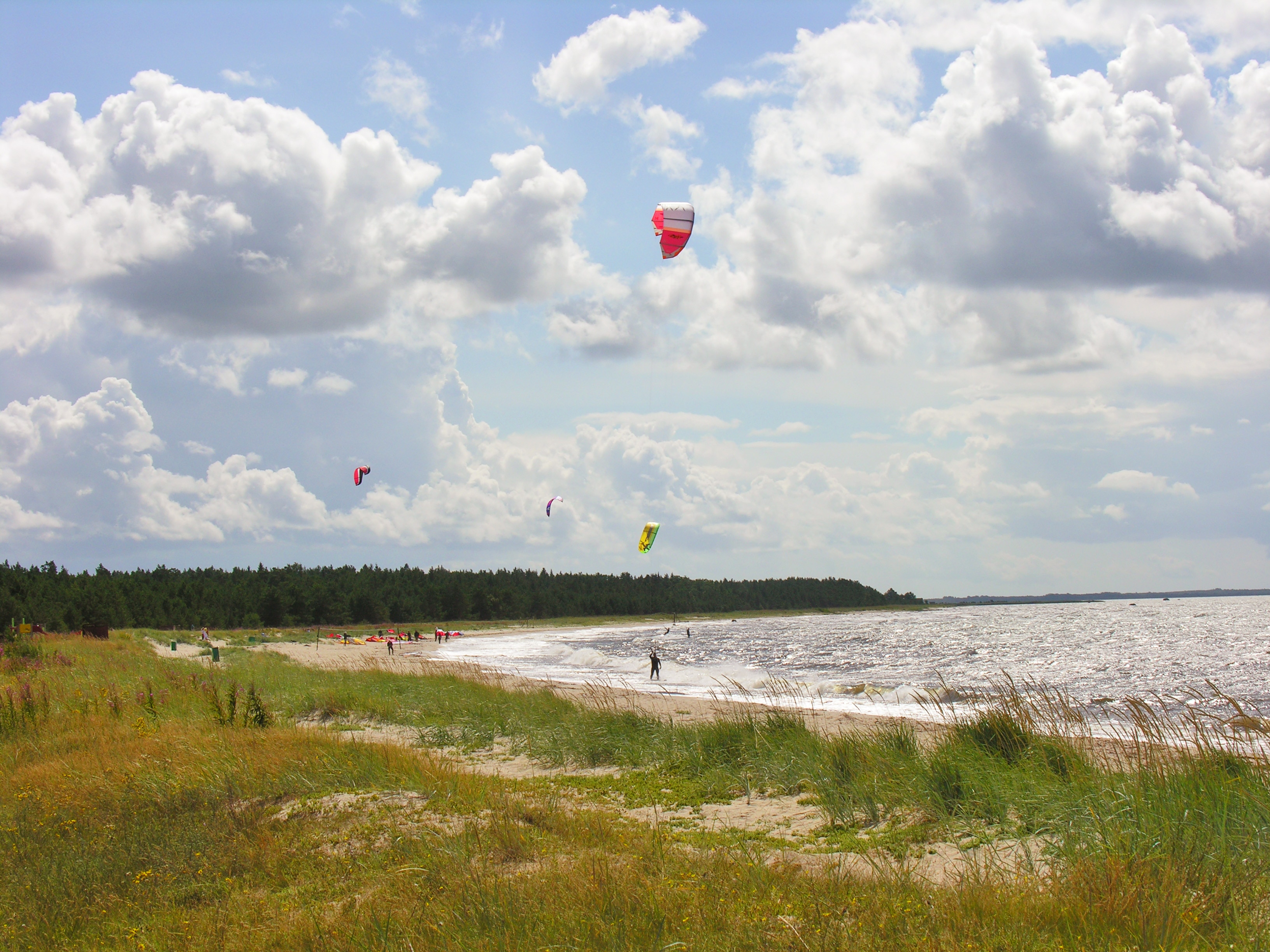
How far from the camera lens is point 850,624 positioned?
140875mm

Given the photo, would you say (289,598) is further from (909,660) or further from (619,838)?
(619,838)

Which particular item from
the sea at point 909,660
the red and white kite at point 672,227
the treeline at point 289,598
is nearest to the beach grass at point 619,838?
the sea at point 909,660

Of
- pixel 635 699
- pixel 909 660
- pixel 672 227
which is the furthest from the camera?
pixel 909 660

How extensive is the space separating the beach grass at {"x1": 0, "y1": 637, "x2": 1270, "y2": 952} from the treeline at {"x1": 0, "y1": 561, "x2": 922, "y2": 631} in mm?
48995

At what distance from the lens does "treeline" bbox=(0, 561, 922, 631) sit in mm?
75375

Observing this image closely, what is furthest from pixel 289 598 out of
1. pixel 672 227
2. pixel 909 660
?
pixel 672 227

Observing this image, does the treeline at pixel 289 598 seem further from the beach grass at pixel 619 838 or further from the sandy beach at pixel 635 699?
the beach grass at pixel 619 838

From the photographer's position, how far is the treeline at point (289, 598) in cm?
7538

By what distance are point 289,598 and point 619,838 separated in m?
123

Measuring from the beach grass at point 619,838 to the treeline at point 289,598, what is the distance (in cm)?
4899

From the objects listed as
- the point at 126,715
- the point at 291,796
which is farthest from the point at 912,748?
the point at 126,715

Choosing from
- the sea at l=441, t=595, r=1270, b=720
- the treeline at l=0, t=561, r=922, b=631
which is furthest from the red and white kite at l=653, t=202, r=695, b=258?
the treeline at l=0, t=561, r=922, b=631

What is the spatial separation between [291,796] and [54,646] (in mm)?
26718

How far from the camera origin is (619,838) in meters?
7.43
